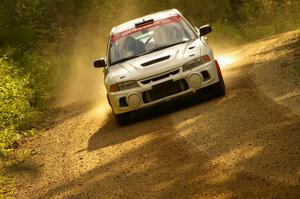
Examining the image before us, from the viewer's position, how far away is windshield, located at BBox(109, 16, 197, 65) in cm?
1226

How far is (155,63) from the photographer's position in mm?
11336

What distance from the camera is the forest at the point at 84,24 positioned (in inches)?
931

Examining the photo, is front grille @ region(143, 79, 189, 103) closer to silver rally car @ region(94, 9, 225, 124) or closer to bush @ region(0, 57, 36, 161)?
silver rally car @ region(94, 9, 225, 124)

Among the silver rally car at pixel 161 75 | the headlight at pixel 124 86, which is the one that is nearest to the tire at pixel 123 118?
the silver rally car at pixel 161 75

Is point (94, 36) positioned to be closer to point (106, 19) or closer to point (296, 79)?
point (106, 19)

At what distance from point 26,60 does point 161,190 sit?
49.2 feet

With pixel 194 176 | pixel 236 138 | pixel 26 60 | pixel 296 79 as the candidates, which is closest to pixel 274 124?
pixel 236 138

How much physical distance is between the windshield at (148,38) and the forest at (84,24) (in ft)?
23.6

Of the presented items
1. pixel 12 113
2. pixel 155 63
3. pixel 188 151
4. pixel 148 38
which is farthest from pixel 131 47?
pixel 188 151

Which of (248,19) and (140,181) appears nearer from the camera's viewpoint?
(140,181)

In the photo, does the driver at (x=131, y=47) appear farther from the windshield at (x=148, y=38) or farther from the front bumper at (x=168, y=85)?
the front bumper at (x=168, y=85)

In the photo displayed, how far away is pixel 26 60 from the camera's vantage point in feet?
69.3

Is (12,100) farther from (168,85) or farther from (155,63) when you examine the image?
(168,85)

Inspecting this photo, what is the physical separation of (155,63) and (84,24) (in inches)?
841
